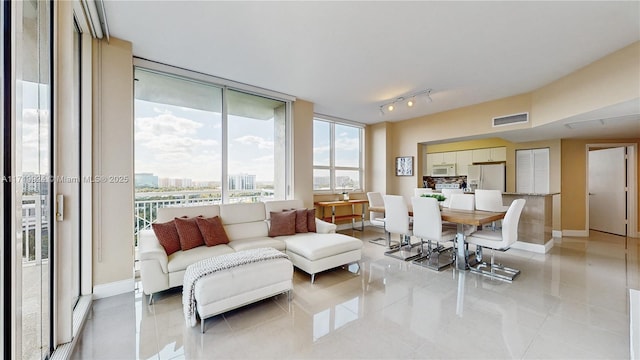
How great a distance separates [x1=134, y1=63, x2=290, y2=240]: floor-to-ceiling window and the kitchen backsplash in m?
4.39

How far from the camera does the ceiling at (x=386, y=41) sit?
2.21 metres

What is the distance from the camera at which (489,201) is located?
13.7 feet

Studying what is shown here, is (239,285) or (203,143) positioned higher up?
(203,143)

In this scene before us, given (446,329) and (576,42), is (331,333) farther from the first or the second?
(576,42)

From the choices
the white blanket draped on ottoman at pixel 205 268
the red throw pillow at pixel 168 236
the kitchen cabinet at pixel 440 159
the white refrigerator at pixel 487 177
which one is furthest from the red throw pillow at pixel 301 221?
the white refrigerator at pixel 487 177

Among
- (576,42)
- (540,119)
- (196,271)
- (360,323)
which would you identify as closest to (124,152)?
(196,271)

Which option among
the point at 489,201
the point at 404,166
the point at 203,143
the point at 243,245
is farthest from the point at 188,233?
the point at 404,166

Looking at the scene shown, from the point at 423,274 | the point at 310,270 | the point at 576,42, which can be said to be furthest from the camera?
the point at 423,274

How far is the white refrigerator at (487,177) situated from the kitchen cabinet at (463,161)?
0.59ft

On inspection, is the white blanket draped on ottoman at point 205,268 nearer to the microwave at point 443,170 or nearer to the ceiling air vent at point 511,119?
the ceiling air vent at point 511,119

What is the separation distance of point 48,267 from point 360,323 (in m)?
2.33

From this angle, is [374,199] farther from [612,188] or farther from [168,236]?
[612,188]

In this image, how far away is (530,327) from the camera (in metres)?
2.08

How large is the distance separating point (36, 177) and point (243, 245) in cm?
190
